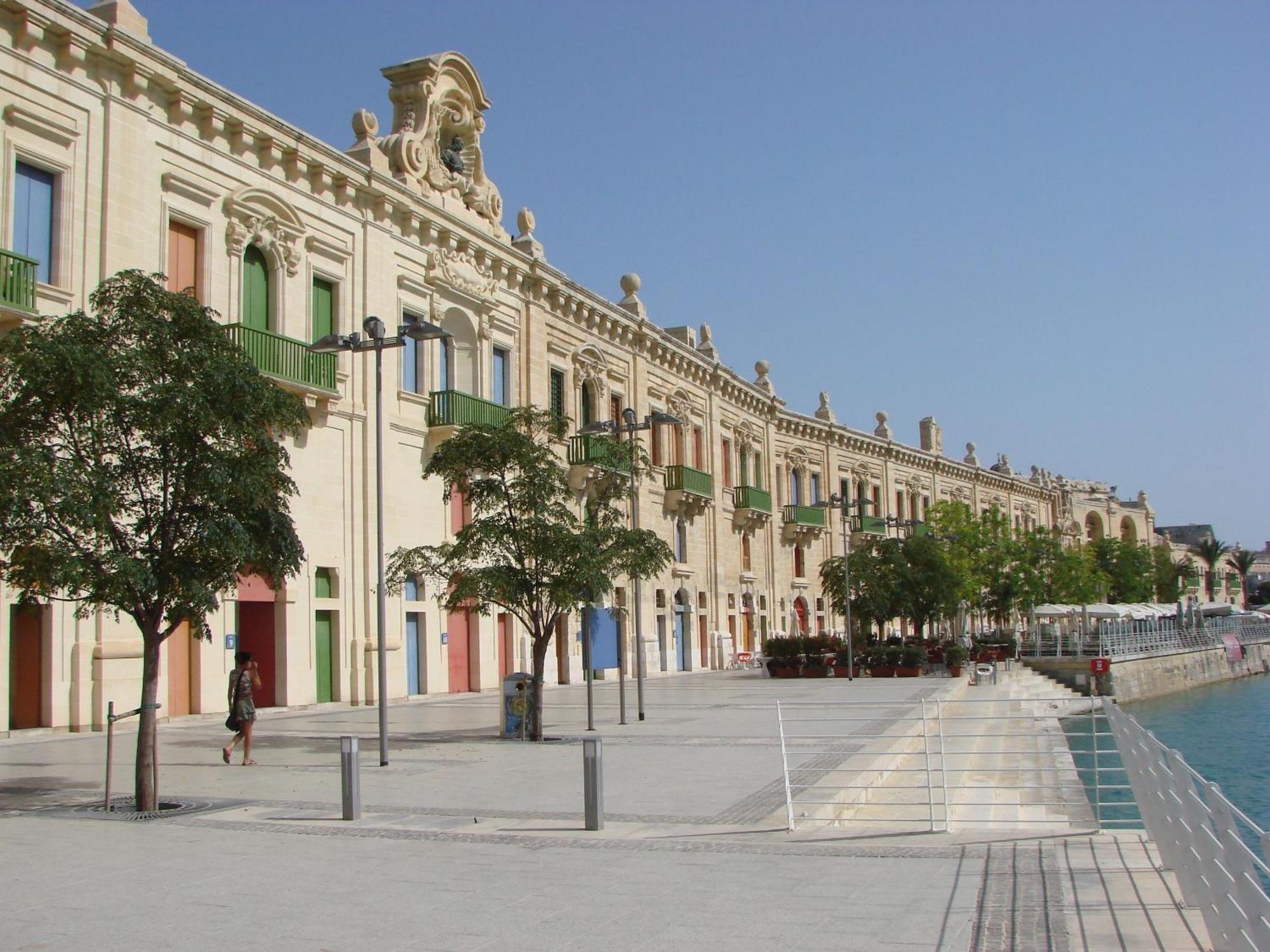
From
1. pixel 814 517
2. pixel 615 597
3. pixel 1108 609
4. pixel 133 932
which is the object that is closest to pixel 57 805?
pixel 133 932

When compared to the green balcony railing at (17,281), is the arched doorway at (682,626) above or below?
below

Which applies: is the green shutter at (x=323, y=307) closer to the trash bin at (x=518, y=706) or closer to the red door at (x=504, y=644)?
the red door at (x=504, y=644)

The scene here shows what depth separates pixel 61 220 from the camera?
18406 millimetres

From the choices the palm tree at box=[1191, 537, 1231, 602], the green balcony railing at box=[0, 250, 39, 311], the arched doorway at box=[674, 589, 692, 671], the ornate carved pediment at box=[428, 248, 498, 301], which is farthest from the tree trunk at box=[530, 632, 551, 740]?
the palm tree at box=[1191, 537, 1231, 602]

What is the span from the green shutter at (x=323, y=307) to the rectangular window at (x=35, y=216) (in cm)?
623

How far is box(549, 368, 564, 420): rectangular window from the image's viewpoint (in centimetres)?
3341

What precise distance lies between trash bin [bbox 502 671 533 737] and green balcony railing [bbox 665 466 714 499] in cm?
2293

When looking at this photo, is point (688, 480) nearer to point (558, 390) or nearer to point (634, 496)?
point (558, 390)

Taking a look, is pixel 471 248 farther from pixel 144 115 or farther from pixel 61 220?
pixel 61 220

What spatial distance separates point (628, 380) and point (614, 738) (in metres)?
21.7

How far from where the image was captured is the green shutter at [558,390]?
3356 centimetres

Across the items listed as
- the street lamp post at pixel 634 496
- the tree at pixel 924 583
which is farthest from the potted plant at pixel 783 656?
the street lamp post at pixel 634 496

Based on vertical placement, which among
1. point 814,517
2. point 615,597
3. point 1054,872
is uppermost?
point 814,517

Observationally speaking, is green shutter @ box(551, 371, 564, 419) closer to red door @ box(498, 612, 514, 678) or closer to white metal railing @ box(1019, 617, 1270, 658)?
red door @ box(498, 612, 514, 678)
